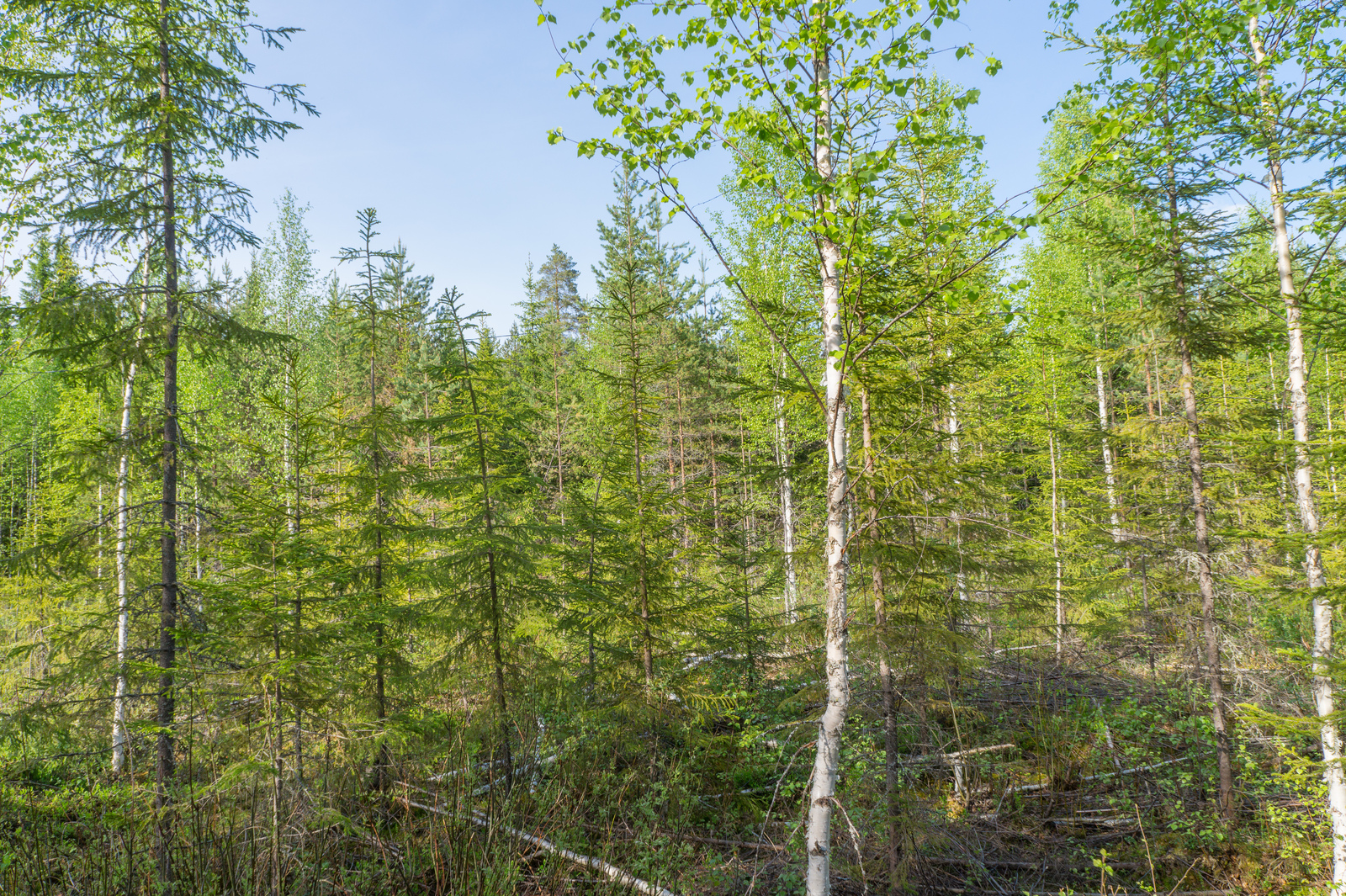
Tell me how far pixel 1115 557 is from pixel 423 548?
12.1 meters

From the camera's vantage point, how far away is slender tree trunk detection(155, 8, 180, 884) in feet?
22.9

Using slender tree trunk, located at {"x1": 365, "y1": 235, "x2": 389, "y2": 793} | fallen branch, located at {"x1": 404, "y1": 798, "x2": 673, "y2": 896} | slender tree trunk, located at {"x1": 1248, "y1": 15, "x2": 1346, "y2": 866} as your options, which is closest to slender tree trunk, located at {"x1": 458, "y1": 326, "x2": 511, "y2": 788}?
slender tree trunk, located at {"x1": 365, "y1": 235, "x2": 389, "y2": 793}

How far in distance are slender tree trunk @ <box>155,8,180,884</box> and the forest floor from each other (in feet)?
2.81

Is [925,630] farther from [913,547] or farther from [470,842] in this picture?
[470,842]

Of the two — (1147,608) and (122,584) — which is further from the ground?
(122,584)

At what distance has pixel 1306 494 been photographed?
6.49 m

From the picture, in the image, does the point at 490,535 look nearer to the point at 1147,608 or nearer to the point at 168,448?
the point at 168,448

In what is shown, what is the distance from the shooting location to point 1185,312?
808 centimetres

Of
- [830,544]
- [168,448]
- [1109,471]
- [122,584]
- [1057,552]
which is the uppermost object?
[168,448]

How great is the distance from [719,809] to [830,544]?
16.2 feet

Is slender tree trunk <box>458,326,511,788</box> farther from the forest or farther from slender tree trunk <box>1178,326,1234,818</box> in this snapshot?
slender tree trunk <box>1178,326,1234,818</box>

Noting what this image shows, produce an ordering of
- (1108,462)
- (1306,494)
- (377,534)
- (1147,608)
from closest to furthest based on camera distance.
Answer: (1306,494), (377,534), (1147,608), (1108,462)

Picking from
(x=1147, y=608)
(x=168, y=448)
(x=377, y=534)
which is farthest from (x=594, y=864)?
(x=1147, y=608)

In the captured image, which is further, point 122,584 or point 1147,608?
point 122,584
